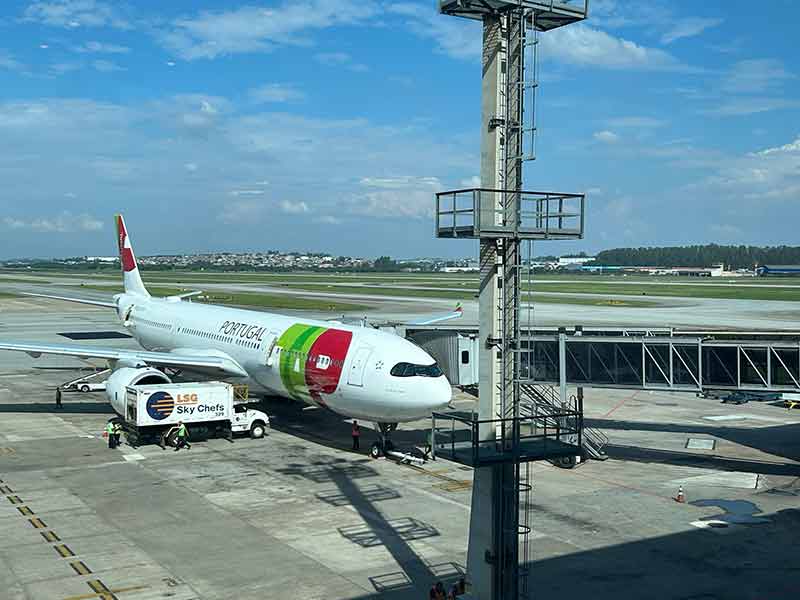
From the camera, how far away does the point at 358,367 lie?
32.8 metres

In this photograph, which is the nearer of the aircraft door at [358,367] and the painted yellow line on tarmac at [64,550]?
the painted yellow line on tarmac at [64,550]

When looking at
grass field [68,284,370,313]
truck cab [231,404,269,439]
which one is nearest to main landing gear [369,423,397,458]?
truck cab [231,404,269,439]

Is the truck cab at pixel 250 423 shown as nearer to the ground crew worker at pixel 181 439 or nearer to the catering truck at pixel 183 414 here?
the catering truck at pixel 183 414

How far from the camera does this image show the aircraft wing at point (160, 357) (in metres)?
41.3

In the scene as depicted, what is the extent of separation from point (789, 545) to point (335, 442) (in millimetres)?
18461

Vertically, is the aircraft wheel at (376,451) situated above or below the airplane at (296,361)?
below

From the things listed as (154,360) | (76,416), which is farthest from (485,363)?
(76,416)

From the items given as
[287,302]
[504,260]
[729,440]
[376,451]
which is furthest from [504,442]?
[287,302]

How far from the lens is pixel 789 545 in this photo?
23.0m

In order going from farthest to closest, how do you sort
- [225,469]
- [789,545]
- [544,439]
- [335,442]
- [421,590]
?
[335,442]
[225,469]
[789,545]
[421,590]
[544,439]

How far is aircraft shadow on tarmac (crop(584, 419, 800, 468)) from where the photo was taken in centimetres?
3256

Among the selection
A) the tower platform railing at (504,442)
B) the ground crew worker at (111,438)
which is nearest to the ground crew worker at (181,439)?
the ground crew worker at (111,438)

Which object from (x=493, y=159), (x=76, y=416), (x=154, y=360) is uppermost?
(x=493, y=159)

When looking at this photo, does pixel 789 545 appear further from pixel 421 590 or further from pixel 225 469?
pixel 225 469
